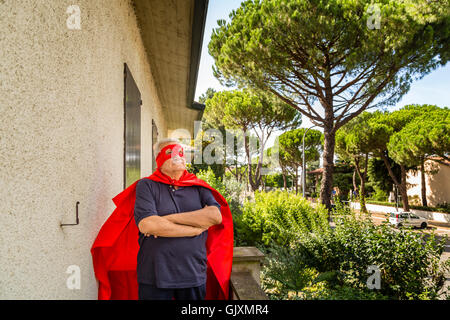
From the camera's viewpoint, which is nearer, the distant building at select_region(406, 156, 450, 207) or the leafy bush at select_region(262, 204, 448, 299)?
the leafy bush at select_region(262, 204, 448, 299)

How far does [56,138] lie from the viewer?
4.16 ft

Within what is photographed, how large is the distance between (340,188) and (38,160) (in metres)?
40.4

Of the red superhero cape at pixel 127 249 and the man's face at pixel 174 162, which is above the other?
the man's face at pixel 174 162

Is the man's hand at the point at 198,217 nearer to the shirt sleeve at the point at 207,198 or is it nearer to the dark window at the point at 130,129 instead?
the shirt sleeve at the point at 207,198

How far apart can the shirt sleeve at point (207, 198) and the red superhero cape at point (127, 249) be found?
0.04 m

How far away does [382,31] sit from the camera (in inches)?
360

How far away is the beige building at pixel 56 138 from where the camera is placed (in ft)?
3.04

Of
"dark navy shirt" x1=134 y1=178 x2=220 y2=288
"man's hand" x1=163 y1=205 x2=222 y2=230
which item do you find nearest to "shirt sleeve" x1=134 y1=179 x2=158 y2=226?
"dark navy shirt" x1=134 y1=178 x2=220 y2=288

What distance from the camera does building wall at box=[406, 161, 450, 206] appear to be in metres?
24.8

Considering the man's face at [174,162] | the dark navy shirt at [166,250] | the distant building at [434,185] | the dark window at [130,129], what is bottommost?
the distant building at [434,185]

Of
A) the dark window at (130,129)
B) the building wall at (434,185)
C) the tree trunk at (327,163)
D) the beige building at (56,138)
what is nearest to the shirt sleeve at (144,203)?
the beige building at (56,138)

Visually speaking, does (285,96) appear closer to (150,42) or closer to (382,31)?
(382,31)

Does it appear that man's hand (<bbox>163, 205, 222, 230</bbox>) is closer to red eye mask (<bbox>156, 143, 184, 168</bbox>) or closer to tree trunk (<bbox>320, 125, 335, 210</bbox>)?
red eye mask (<bbox>156, 143, 184, 168</bbox>)
